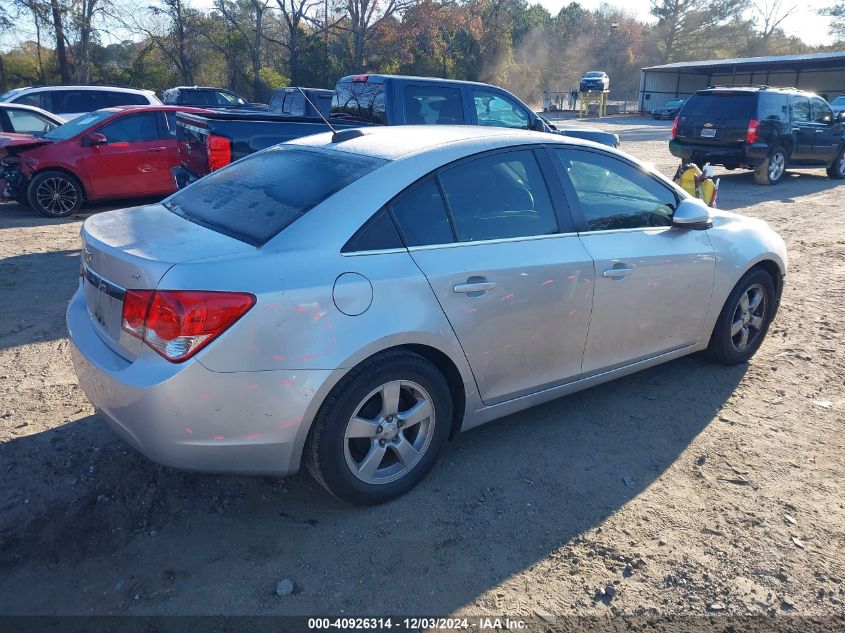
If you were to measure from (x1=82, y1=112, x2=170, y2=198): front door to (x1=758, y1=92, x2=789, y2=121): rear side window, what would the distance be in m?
11.1

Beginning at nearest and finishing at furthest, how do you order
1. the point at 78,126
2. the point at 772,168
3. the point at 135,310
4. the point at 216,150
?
the point at 135,310 → the point at 216,150 → the point at 78,126 → the point at 772,168

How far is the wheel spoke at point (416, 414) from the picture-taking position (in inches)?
123

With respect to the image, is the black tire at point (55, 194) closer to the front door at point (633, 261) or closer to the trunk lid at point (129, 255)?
the trunk lid at point (129, 255)

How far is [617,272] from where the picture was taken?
3.73 m

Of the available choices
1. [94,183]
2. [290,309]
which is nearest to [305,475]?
[290,309]

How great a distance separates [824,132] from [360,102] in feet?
36.9

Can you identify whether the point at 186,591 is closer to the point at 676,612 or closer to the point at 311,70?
the point at 676,612

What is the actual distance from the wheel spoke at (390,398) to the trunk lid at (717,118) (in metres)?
12.5

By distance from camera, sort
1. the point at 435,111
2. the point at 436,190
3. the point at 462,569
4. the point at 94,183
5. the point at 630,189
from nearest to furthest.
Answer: the point at 462,569
the point at 436,190
the point at 630,189
the point at 435,111
the point at 94,183

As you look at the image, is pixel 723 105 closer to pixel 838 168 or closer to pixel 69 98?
pixel 838 168

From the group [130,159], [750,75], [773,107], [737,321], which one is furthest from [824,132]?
[750,75]

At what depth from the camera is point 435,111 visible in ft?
28.3

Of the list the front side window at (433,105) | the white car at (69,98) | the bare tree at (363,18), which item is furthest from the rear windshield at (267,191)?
the bare tree at (363,18)

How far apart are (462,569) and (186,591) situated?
110cm
